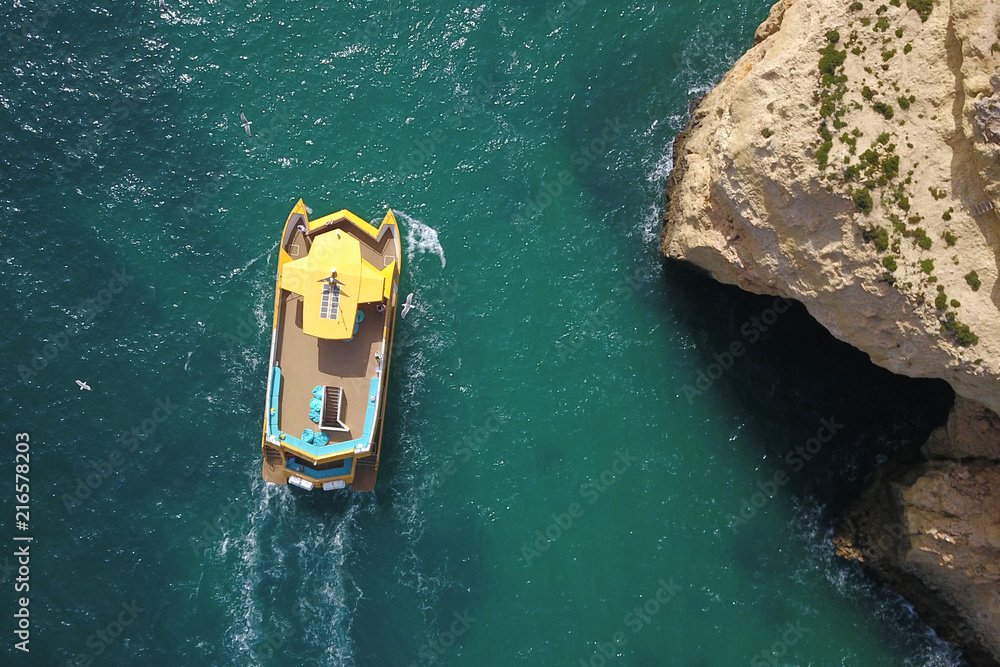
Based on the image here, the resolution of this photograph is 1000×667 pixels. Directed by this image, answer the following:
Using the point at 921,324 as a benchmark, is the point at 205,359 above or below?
below

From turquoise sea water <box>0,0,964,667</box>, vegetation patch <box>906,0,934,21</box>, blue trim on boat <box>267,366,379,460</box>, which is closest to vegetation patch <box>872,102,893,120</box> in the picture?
vegetation patch <box>906,0,934,21</box>

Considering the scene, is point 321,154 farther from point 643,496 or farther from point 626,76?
point 643,496

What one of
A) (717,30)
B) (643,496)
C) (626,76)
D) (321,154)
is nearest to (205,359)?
(321,154)

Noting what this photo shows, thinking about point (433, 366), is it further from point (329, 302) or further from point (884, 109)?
point (884, 109)

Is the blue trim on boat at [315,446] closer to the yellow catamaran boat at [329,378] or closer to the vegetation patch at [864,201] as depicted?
the yellow catamaran boat at [329,378]

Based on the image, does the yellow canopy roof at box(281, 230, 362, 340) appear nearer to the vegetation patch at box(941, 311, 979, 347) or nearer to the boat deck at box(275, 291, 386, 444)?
the boat deck at box(275, 291, 386, 444)

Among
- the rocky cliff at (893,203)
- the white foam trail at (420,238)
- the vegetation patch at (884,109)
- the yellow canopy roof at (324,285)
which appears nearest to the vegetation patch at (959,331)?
the rocky cliff at (893,203)
